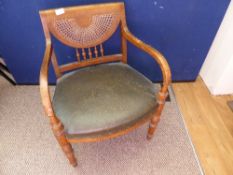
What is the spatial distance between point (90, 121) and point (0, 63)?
1.17 metres

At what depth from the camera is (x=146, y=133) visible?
1.31 meters

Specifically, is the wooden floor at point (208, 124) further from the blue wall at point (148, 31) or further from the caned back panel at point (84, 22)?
the caned back panel at point (84, 22)

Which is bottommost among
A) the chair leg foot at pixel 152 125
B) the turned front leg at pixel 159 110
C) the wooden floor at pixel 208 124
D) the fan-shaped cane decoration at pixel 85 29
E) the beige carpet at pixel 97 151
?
the wooden floor at pixel 208 124

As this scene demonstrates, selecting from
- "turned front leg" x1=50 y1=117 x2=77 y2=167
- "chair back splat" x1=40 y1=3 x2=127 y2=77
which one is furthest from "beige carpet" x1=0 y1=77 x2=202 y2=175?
"chair back splat" x1=40 y1=3 x2=127 y2=77

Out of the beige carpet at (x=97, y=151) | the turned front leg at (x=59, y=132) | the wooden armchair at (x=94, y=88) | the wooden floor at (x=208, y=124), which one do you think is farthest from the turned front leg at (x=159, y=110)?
the turned front leg at (x=59, y=132)

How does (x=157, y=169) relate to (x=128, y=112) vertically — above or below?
below

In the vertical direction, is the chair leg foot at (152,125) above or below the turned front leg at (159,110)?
below

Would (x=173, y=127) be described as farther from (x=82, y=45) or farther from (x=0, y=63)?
(x=0, y=63)

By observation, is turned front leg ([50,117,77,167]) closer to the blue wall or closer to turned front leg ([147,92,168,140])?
turned front leg ([147,92,168,140])

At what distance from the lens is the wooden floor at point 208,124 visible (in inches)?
46.8

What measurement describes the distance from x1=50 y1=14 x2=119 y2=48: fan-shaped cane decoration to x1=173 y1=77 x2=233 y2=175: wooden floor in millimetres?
843

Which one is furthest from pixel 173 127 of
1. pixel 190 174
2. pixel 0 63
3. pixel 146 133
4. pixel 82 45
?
pixel 0 63

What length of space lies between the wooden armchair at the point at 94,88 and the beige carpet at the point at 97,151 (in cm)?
15

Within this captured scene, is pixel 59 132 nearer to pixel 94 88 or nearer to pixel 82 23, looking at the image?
pixel 94 88
